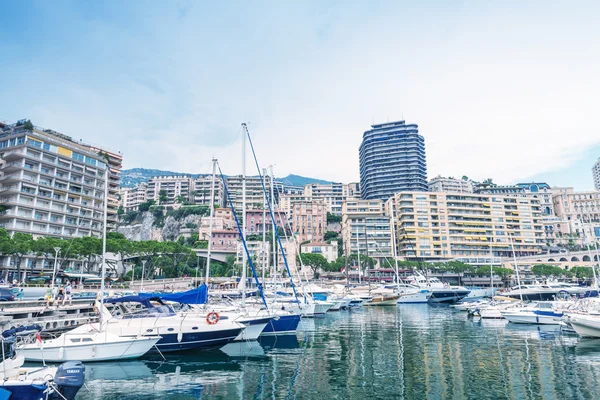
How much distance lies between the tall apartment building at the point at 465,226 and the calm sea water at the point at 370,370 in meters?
99.5

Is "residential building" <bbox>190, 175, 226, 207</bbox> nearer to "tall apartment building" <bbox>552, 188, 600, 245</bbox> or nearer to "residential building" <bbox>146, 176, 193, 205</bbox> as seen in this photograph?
"residential building" <bbox>146, 176, 193, 205</bbox>

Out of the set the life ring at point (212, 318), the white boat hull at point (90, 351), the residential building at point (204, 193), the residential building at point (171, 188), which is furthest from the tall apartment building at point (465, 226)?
the white boat hull at point (90, 351)

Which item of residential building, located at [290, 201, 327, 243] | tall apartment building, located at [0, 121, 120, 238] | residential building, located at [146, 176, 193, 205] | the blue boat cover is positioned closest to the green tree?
residential building, located at [290, 201, 327, 243]

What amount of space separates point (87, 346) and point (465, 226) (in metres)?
130

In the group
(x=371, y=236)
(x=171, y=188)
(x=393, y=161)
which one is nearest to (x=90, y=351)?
(x=371, y=236)

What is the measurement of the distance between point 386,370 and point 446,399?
5079 mm

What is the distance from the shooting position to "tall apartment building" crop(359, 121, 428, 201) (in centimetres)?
18038

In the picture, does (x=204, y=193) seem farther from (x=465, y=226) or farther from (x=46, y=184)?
(x=465, y=226)

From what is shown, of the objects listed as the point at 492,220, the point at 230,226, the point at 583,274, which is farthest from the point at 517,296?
the point at 230,226

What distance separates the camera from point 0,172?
80.5 metres

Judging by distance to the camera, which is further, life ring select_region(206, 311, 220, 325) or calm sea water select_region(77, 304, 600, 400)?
life ring select_region(206, 311, 220, 325)

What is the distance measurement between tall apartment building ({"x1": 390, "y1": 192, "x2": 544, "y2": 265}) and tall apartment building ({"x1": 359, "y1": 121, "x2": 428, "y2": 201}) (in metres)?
44.2

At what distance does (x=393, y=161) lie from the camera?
606ft

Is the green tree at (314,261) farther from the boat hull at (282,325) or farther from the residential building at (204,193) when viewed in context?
the residential building at (204,193)
